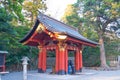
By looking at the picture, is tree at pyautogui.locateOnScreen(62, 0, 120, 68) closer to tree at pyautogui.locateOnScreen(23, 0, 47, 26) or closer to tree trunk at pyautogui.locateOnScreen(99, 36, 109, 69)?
tree trunk at pyautogui.locateOnScreen(99, 36, 109, 69)

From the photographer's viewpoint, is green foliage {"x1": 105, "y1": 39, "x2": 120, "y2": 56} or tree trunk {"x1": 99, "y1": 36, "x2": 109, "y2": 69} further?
green foliage {"x1": 105, "y1": 39, "x2": 120, "y2": 56}

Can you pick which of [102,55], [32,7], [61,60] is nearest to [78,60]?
[61,60]

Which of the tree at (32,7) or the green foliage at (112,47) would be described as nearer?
the tree at (32,7)

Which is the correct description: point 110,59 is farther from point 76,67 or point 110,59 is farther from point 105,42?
point 76,67

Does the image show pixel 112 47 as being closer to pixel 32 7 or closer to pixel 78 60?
pixel 78 60

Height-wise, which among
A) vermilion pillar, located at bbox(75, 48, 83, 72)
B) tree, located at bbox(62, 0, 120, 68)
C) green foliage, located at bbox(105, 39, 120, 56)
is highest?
tree, located at bbox(62, 0, 120, 68)

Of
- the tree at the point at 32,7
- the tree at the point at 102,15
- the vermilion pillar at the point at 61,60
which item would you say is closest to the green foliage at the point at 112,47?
the tree at the point at 102,15

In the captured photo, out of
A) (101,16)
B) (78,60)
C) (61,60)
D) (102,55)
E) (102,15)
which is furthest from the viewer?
(102,55)

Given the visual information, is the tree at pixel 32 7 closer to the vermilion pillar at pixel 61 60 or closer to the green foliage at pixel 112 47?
the green foliage at pixel 112 47

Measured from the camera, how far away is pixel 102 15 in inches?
977

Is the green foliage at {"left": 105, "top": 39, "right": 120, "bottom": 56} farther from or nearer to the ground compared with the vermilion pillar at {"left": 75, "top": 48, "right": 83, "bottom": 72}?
farther from the ground

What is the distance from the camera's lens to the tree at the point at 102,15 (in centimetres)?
2362

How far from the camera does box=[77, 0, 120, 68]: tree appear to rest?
23.6 m

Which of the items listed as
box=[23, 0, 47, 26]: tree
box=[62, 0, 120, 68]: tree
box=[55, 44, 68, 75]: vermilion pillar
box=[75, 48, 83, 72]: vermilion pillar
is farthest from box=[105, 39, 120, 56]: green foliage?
box=[55, 44, 68, 75]: vermilion pillar
